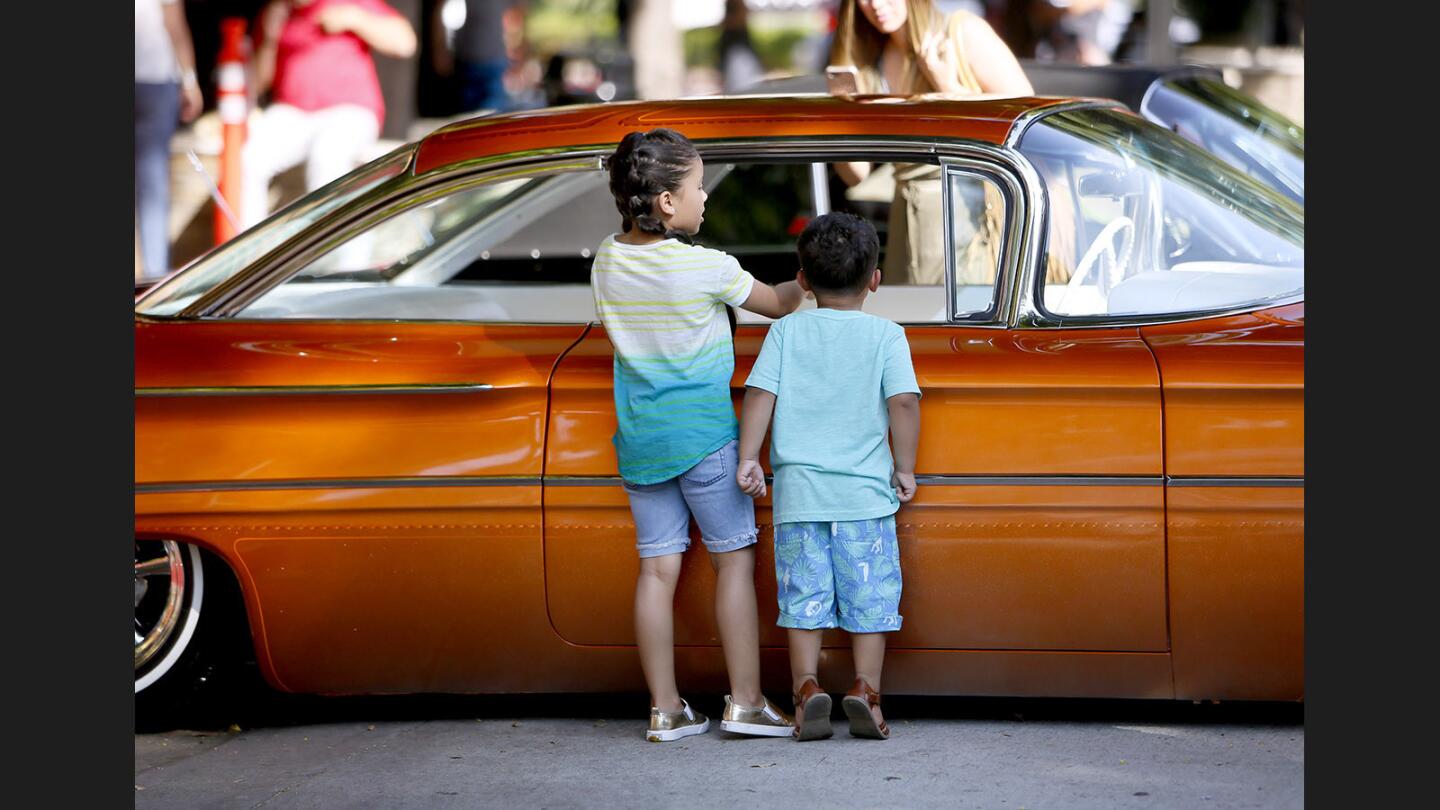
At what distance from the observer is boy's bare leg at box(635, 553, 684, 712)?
159 inches

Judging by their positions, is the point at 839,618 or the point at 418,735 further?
the point at 418,735

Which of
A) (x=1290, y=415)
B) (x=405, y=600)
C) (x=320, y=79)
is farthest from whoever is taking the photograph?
(x=320, y=79)

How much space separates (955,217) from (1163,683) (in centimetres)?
125

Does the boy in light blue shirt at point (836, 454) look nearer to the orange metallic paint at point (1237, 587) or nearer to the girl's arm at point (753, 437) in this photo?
the girl's arm at point (753, 437)

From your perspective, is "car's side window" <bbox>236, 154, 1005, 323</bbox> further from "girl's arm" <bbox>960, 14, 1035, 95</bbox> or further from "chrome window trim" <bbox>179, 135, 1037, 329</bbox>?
"girl's arm" <bbox>960, 14, 1035, 95</bbox>

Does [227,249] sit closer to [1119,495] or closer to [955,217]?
[955,217]

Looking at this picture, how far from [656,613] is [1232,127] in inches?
155

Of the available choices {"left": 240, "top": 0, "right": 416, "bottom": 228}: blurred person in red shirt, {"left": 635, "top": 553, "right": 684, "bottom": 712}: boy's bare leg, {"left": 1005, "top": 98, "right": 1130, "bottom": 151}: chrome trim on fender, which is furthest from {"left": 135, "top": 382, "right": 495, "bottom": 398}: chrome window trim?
{"left": 240, "top": 0, "right": 416, "bottom": 228}: blurred person in red shirt

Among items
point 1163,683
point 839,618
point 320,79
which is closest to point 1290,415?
point 1163,683

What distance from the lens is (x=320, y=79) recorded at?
29.5ft

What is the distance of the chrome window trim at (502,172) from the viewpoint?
4.21 meters

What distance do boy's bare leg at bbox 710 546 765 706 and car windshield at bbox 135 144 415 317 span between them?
1453mm

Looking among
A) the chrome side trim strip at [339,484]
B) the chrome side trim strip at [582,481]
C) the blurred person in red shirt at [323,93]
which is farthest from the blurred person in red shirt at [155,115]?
the chrome side trim strip at [582,481]

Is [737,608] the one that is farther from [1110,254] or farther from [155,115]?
[155,115]
